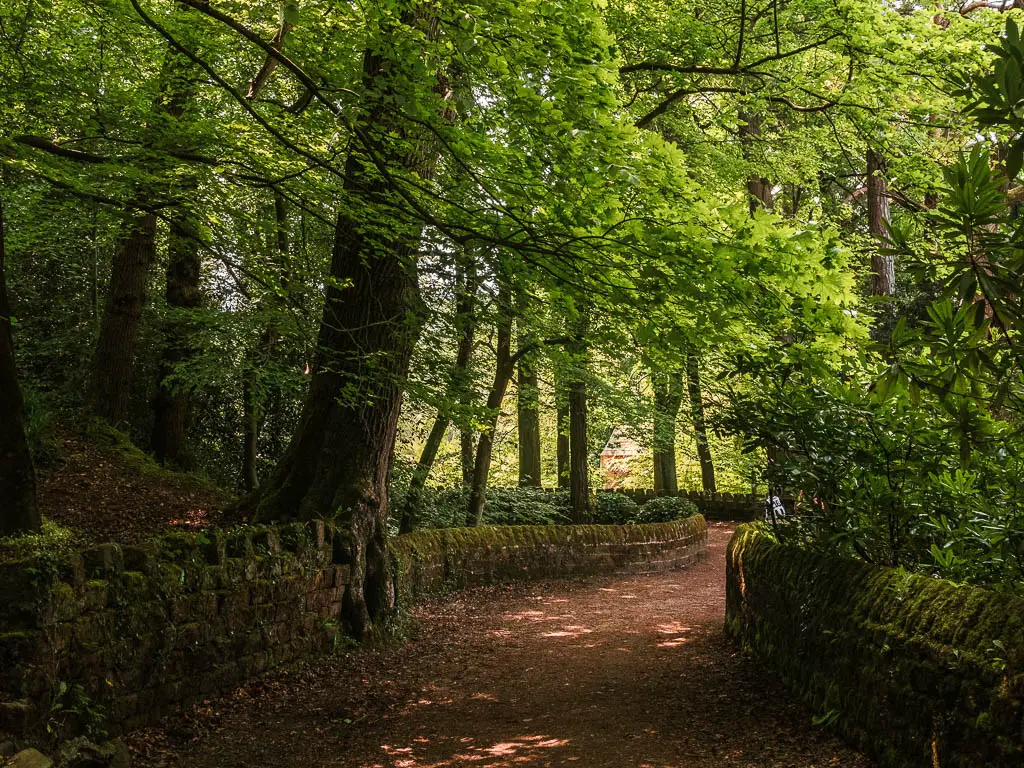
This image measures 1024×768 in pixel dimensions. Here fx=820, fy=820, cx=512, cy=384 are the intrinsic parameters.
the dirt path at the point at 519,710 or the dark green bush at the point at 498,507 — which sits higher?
the dark green bush at the point at 498,507

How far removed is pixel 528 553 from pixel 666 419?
7.34 m

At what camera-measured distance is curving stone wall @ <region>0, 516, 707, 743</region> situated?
4.79 metres

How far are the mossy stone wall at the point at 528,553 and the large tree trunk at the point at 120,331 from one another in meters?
5.98

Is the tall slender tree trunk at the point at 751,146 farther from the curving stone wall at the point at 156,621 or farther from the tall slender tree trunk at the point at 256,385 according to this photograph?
the curving stone wall at the point at 156,621

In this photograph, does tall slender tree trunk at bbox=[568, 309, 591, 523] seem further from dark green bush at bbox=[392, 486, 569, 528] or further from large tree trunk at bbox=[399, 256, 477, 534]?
large tree trunk at bbox=[399, 256, 477, 534]

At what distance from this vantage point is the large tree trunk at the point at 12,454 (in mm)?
7297

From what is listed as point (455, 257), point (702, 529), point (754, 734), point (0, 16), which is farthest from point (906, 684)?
point (702, 529)

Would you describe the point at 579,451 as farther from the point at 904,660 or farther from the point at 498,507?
the point at 904,660

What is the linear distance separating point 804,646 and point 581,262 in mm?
3534

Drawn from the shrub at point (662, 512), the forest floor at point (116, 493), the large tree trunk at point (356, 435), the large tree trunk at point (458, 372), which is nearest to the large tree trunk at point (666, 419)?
the shrub at point (662, 512)

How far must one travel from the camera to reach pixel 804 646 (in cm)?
646

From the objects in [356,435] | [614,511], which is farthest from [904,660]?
[614,511]

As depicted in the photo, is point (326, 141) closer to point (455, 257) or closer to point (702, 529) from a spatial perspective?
point (455, 257)

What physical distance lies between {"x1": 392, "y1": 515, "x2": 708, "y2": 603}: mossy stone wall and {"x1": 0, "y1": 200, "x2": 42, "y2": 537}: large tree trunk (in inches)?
164
